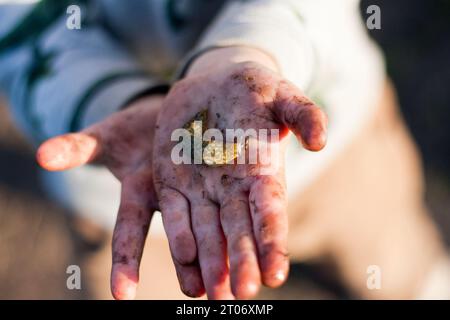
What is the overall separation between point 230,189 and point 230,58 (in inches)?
10.7

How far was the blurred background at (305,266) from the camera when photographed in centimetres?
159

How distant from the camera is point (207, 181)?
0.86m

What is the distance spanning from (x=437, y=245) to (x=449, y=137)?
392 millimetres

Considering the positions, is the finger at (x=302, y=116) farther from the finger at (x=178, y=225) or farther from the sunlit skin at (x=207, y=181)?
the finger at (x=178, y=225)

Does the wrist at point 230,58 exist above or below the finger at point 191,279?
above

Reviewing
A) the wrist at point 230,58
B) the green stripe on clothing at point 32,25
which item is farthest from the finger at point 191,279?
the green stripe on clothing at point 32,25

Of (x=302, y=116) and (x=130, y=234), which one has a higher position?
(x=302, y=116)

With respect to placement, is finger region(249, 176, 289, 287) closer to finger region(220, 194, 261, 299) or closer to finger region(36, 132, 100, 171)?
finger region(220, 194, 261, 299)

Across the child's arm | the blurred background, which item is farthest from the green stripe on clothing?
the blurred background

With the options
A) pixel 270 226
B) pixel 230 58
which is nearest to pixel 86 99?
pixel 230 58

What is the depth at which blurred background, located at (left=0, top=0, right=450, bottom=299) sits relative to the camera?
62.5 inches

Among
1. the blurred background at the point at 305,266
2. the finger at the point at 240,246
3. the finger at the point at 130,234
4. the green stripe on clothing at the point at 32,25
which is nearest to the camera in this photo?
the finger at the point at 240,246

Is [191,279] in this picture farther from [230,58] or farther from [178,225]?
[230,58]
